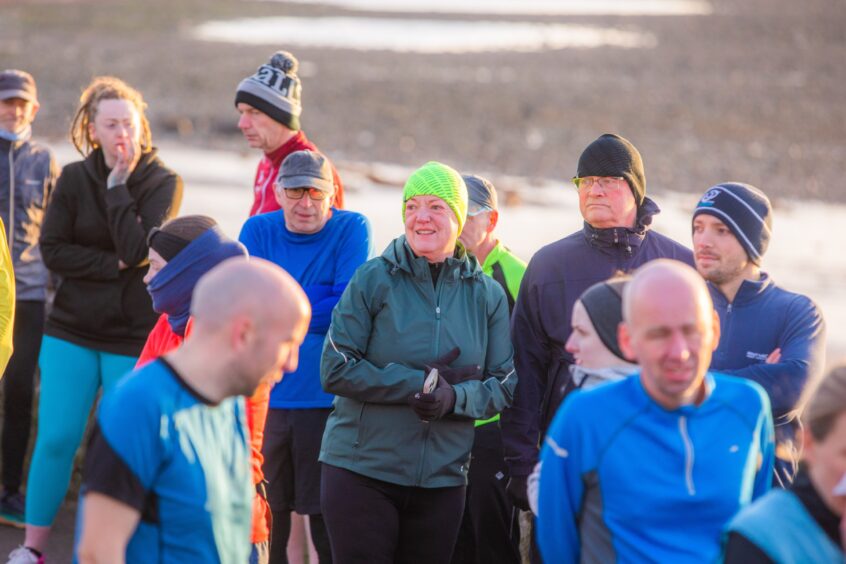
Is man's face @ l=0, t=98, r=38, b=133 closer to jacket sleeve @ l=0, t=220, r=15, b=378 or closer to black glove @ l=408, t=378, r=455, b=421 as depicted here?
jacket sleeve @ l=0, t=220, r=15, b=378

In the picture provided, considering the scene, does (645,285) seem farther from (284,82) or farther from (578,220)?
(578,220)

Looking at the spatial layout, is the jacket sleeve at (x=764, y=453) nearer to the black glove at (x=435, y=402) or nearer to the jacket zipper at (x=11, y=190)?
the black glove at (x=435, y=402)

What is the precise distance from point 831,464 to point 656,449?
646mm

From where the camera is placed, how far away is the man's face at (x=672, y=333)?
139 inches

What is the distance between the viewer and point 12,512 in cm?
684

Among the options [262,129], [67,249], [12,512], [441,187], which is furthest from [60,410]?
[441,187]

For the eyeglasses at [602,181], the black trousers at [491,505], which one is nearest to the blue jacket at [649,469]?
the eyeglasses at [602,181]

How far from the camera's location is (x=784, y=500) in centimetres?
311

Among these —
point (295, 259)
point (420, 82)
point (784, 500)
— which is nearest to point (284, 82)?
point (295, 259)

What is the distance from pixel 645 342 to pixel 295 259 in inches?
108

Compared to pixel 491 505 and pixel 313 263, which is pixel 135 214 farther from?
pixel 491 505

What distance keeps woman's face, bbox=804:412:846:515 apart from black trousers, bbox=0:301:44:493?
4.81m

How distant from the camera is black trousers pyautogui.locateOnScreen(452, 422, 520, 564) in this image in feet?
19.4

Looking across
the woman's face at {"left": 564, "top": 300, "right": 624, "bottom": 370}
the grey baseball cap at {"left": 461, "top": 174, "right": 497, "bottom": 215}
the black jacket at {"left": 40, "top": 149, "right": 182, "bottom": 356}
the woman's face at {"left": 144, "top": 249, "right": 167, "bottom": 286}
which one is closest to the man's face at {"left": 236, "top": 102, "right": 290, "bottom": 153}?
the black jacket at {"left": 40, "top": 149, "right": 182, "bottom": 356}
